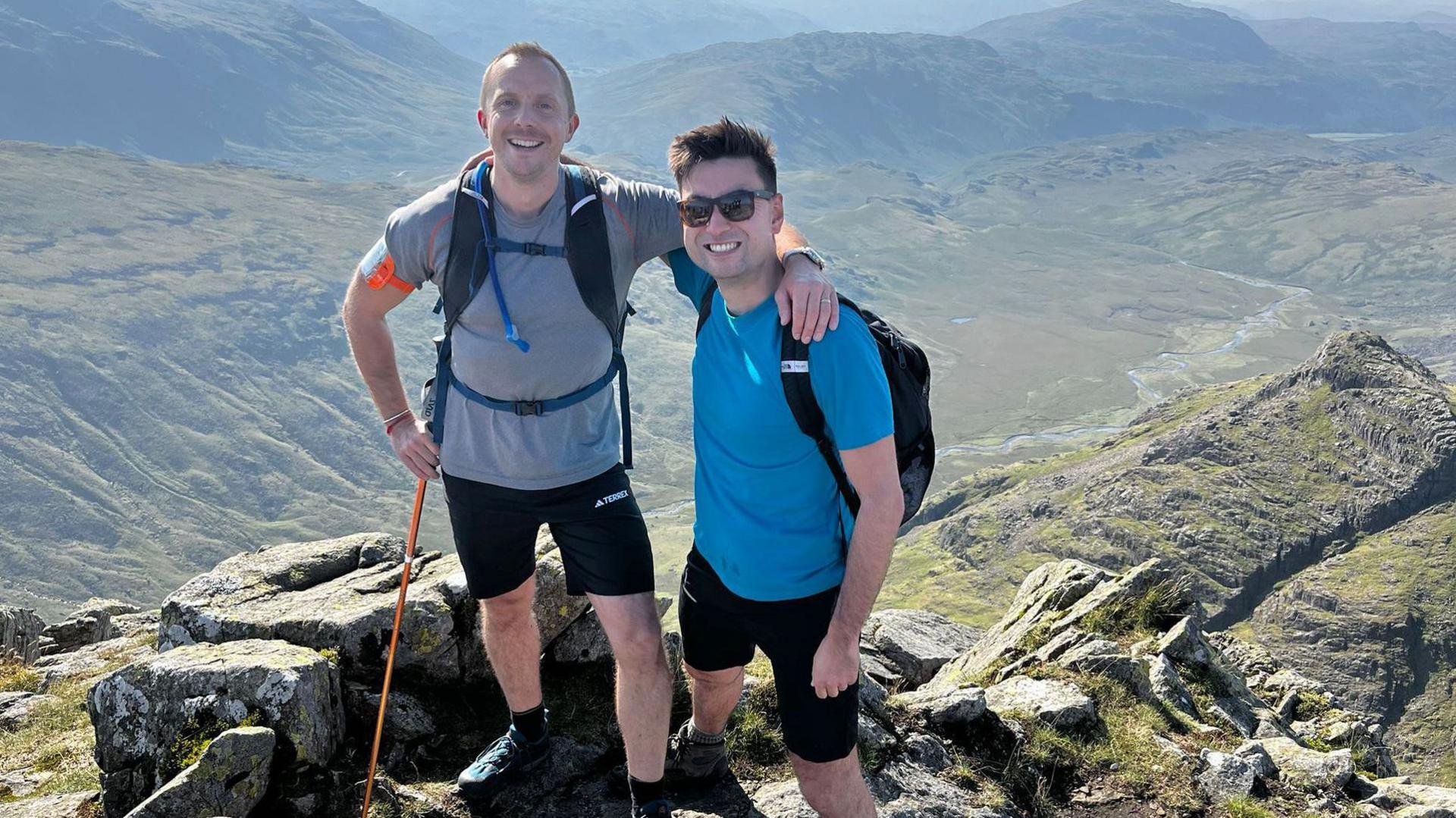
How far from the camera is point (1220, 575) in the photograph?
127 meters

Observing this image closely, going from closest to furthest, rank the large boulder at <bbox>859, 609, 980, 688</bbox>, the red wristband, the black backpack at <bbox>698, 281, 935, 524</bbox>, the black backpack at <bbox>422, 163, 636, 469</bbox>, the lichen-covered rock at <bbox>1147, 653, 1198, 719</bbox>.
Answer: the black backpack at <bbox>698, 281, 935, 524</bbox>
the black backpack at <bbox>422, 163, 636, 469</bbox>
the red wristband
the lichen-covered rock at <bbox>1147, 653, 1198, 719</bbox>
the large boulder at <bbox>859, 609, 980, 688</bbox>

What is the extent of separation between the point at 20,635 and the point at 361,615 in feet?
35.2

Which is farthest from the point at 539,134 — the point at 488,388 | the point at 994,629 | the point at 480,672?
the point at 994,629

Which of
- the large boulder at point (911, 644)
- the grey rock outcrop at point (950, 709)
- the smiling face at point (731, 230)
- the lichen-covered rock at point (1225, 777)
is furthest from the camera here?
the large boulder at point (911, 644)

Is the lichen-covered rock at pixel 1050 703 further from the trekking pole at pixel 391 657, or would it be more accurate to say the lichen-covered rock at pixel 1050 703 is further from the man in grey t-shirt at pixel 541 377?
the trekking pole at pixel 391 657

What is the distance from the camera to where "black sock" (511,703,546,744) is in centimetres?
873

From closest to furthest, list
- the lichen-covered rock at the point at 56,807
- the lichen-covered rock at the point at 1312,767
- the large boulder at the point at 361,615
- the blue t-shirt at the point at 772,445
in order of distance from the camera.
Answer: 1. the blue t-shirt at the point at 772,445
2. the lichen-covered rock at the point at 56,807
3. the large boulder at the point at 361,615
4. the lichen-covered rock at the point at 1312,767

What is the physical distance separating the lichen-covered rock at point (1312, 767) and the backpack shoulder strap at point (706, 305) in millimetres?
7568

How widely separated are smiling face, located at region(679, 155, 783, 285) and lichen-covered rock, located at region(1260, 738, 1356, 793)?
7.84m

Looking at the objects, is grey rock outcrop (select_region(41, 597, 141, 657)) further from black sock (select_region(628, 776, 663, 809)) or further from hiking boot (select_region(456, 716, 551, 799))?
black sock (select_region(628, 776, 663, 809))

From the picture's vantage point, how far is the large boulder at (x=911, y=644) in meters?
14.2

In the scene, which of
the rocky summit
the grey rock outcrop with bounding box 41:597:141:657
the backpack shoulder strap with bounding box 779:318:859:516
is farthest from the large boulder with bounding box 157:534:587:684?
the grey rock outcrop with bounding box 41:597:141:657

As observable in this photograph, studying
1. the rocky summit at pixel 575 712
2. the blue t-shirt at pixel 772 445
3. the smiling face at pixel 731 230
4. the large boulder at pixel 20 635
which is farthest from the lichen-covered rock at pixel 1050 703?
the large boulder at pixel 20 635

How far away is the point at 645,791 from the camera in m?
7.71
